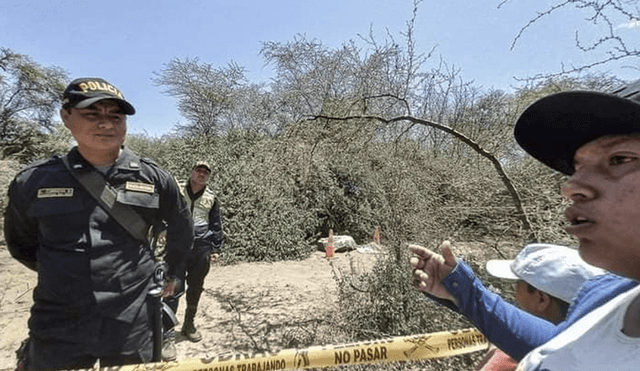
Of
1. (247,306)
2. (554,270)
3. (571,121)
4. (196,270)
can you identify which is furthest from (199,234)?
(571,121)

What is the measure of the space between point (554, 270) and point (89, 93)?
2363 millimetres

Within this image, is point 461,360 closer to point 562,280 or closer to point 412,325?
point 412,325

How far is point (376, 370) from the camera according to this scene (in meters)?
3.03

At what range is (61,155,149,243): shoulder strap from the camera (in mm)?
1797

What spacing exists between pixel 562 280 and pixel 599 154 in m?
1.03

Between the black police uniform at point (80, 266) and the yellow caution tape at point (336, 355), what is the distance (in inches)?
11.6

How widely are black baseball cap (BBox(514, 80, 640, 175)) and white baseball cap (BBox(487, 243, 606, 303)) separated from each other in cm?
71

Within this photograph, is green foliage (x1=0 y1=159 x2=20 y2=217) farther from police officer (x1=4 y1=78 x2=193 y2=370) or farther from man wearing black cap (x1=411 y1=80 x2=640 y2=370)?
man wearing black cap (x1=411 y1=80 x2=640 y2=370)

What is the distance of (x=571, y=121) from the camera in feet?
2.72

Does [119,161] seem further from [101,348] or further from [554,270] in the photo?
[554,270]

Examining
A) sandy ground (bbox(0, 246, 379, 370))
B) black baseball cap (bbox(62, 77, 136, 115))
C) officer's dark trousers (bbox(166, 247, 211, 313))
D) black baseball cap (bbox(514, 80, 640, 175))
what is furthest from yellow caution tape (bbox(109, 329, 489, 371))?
officer's dark trousers (bbox(166, 247, 211, 313))

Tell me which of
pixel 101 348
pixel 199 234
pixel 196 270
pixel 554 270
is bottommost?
pixel 196 270

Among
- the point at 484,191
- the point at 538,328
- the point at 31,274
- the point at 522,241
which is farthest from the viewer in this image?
the point at 31,274

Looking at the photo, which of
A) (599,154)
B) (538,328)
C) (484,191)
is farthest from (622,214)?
(484,191)
